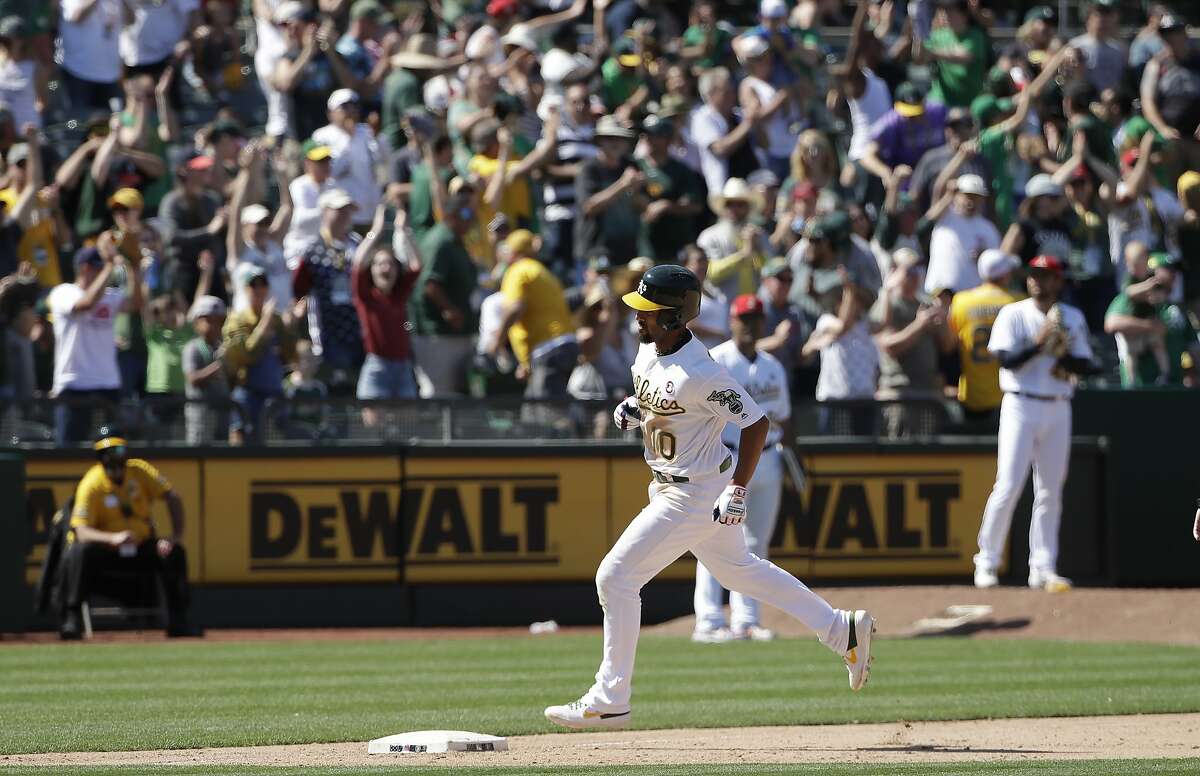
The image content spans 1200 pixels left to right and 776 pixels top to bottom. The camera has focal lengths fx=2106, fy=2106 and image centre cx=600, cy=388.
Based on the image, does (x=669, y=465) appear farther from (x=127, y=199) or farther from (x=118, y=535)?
(x=127, y=199)

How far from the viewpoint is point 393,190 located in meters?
18.5

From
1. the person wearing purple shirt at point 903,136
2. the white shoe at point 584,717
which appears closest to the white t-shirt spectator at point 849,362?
the person wearing purple shirt at point 903,136

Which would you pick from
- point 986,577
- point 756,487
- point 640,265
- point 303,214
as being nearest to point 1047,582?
point 986,577

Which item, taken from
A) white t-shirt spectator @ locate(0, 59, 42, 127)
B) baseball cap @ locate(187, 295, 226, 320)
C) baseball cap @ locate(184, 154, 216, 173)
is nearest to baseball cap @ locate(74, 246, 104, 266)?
baseball cap @ locate(187, 295, 226, 320)

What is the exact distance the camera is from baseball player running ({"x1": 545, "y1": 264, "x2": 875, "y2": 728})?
30.0ft

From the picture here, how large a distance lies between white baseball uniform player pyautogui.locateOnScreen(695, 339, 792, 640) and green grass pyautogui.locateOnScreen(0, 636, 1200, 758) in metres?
0.31

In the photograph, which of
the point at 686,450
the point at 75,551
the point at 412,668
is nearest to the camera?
the point at 686,450

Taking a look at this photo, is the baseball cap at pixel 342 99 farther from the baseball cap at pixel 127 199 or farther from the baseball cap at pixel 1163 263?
the baseball cap at pixel 1163 263

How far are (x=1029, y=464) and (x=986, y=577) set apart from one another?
3.05 ft

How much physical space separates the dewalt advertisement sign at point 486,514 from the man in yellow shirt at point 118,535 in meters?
0.70

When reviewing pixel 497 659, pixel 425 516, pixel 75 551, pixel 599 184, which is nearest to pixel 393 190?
pixel 599 184

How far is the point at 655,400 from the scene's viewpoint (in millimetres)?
9227

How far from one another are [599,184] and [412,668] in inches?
269

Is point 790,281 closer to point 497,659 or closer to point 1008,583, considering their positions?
point 1008,583
